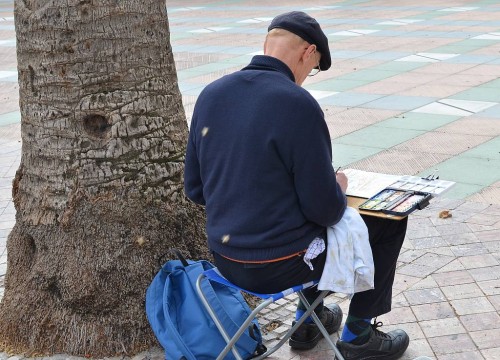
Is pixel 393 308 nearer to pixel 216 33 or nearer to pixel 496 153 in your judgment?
pixel 496 153

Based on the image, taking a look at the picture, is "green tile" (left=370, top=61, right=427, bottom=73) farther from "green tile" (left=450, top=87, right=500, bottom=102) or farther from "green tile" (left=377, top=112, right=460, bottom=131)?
"green tile" (left=377, top=112, right=460, bottom=131)

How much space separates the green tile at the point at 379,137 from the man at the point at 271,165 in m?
4.02

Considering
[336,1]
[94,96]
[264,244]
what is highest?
[94,96]

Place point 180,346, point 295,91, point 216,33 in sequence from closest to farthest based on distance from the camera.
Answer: point 295,91, point 180,346, point 216,33

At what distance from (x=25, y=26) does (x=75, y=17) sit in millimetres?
291

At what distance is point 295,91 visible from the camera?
2.96 meters

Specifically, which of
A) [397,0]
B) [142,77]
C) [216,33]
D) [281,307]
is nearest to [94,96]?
[142,77]

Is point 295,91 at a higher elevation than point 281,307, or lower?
higher

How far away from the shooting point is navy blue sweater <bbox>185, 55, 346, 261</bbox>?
9.63 feet

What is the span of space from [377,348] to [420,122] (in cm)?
444

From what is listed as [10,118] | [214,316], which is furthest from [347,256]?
[10,118]

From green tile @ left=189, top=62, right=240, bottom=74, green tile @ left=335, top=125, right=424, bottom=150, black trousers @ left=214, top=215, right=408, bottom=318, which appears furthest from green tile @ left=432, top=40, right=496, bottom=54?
black trousers @ left=214, top=215, right=408, bottom=318

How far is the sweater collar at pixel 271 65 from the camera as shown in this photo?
10.2ft

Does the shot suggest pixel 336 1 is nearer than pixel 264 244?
No
